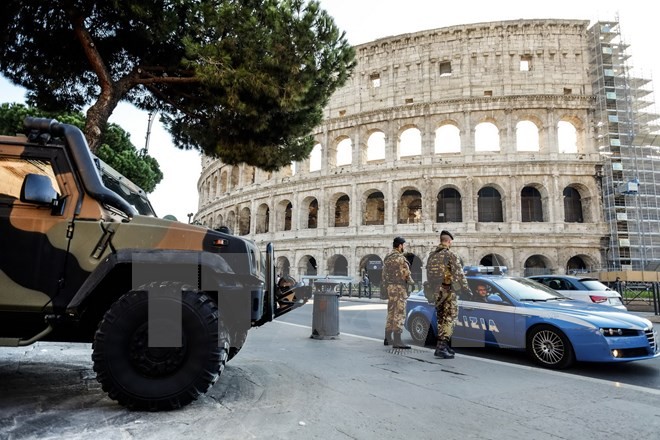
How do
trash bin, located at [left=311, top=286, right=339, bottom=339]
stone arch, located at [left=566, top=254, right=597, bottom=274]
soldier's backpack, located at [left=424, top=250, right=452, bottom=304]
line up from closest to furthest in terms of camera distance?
soldier's backpack, located at [left=424, top=250, right=452, bottom=304], trash bin, located at [left=311, top=286, right=339, bottom=339], stone arch, located at [left=566, top=254, right=597, bottom=274]

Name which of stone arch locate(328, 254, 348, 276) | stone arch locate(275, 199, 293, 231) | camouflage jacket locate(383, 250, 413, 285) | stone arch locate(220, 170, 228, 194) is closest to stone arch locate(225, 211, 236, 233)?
stone arch locate(220, 170, 228, 194)

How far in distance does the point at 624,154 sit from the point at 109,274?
113 feet

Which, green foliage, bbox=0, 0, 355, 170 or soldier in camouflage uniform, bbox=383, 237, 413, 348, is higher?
green foliage, bbox=0, 0, 355, 170

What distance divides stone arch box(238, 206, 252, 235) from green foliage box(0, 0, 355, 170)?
28081mm

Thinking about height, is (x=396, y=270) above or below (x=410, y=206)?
below

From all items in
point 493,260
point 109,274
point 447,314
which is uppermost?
point 493,260

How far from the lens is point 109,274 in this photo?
3289mm

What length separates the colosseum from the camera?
92.5 feet

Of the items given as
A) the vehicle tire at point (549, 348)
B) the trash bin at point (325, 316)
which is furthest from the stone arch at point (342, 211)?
the vehicle tire at point (549, 348)

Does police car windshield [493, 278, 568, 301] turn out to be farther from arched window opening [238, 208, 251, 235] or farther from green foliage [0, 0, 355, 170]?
arched window opening [238, 208, 251, 235]

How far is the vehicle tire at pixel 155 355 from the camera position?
3066mm

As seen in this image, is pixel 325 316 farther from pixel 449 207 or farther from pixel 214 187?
pixel 214 187

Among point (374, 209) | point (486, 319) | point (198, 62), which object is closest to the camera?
point (486, 319)

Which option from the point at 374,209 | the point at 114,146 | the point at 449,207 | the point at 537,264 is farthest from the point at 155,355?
the point at 374,209
